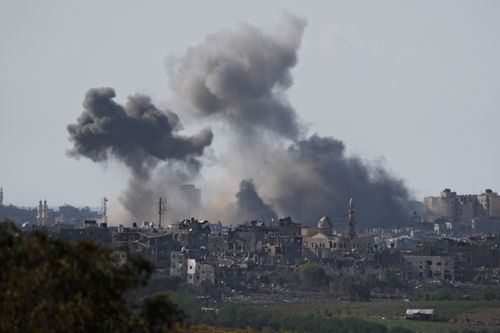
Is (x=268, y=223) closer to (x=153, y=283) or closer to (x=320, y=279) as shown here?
(x=320, y=279)

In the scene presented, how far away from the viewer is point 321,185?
156 meters

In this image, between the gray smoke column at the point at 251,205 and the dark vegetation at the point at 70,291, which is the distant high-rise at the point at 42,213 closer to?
the gray smoke column at the point at 251,205

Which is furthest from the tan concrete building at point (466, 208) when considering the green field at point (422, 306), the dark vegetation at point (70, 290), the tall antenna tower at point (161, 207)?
the dark vegetation at point (70, 290)

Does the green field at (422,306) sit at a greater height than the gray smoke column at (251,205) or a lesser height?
lesser

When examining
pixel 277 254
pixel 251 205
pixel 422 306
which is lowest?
pixel 422 306

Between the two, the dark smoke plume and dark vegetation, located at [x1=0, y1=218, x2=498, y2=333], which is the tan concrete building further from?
dark vegetation, located at [x1=0, y1=218, x2=498, y2=333]

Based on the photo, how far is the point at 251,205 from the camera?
152000 mm

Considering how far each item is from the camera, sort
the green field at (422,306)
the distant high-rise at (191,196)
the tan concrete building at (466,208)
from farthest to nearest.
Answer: the tan concrete building at (466,208) → the distant high-rise at (191,196) → the green field at (422,306)

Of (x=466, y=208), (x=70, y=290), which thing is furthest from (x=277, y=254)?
(x=70, y=290)

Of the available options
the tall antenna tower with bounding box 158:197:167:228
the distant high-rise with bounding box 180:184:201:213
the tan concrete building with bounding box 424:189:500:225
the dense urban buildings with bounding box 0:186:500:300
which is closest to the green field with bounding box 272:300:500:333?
the dense urban buildings with bounding box 0:186:500:300

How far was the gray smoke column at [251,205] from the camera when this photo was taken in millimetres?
151500

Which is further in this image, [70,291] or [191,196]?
[191,196]

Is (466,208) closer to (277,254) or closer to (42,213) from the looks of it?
(42,213)

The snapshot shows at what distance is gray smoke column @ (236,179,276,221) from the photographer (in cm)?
15150
